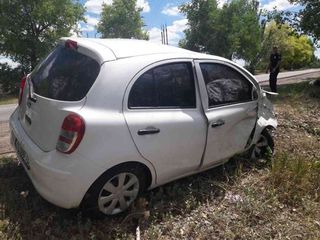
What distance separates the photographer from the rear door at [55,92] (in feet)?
11.1

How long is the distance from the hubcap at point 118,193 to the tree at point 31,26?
23.1 meters

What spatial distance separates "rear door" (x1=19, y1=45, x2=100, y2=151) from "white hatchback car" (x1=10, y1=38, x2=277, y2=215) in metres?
0.01

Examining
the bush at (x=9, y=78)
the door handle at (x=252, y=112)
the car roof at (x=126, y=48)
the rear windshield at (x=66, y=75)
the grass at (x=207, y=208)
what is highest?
the car roof at (x=126, y=48)

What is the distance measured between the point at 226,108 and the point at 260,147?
1213mm

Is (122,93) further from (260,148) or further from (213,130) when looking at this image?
(260,148)

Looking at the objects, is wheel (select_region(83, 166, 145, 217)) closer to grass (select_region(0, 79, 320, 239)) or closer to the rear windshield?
grass (select_region(0, 79, 320, 239))

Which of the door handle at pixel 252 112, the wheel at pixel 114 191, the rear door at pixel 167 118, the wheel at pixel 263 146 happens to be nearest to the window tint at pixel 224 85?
the door handle at pixel 252 112

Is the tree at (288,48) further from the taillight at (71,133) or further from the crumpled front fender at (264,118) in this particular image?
the taillight at (71,133)

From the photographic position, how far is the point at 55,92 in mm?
3578

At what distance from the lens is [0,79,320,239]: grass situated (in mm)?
3527

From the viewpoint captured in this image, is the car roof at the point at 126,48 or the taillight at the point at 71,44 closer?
the car roof at the point at 126,48

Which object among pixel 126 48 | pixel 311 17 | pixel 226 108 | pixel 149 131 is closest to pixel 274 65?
pixel 311 17

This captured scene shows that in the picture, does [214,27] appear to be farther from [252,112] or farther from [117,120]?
[117,120]

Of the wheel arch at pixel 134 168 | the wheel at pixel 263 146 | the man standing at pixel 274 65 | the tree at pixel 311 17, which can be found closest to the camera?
the wheel arch at pixel 134 168
